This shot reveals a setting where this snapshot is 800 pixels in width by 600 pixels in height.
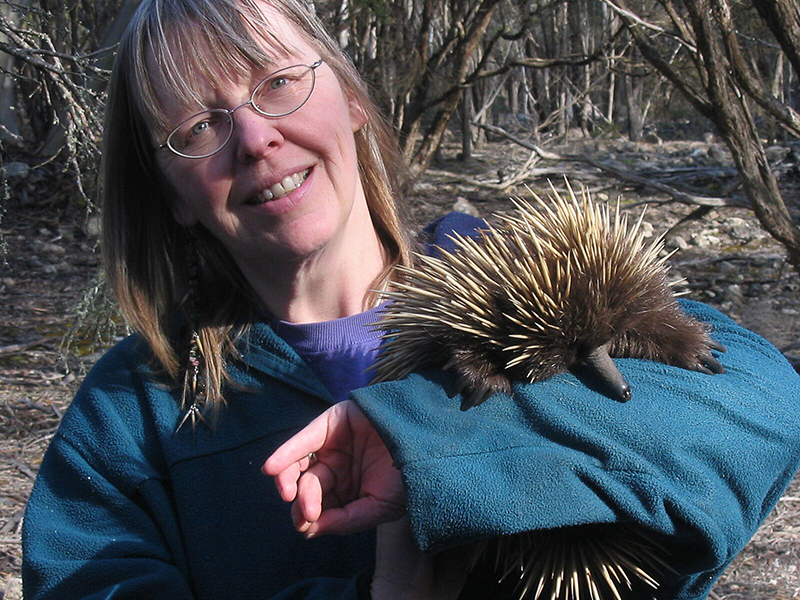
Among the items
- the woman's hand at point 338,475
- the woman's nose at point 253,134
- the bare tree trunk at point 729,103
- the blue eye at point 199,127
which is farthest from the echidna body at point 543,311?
the bare tree trunk at point 729,103

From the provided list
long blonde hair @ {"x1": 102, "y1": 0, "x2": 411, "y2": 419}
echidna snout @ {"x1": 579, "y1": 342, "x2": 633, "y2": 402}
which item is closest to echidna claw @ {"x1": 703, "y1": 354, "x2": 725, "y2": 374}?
echidna snout @ {"x1": 579, "y1": 342, "x2": 633, "y2": 402}

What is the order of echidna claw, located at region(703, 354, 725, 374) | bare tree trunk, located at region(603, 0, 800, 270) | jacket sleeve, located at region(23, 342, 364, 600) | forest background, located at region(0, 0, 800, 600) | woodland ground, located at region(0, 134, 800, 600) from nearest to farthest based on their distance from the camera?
echidna claw, located at region(703, 354, 725, 374), jacket sleeve, located at region(23, 342, 364, 600), woodland ground, located at region(0, 134, 800, 600), forest background, located at region(0, 0, 800, 600), bare tree trunk, located at region(603, 0, 800, 270)

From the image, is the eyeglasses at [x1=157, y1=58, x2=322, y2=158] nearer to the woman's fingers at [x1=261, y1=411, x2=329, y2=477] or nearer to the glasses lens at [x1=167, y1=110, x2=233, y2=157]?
the glasses lens at [x1=167, y1=110, x2=233, y2=157]

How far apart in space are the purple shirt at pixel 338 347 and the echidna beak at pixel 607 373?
507 millimetres

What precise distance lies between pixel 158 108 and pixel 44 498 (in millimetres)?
781

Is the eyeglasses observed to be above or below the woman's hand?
above

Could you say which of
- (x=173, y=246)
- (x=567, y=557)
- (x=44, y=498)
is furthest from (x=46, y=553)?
(x=567, y=557)

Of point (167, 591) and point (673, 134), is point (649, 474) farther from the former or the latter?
point (673, 134)

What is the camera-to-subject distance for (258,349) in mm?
1732

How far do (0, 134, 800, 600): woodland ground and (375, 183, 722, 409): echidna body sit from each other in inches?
69.6

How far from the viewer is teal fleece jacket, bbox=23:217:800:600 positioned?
3.78 feet

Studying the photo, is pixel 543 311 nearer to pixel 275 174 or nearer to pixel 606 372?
pixel 606 372

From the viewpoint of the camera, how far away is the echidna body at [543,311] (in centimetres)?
132

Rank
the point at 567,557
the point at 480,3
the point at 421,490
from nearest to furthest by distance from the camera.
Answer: the point at 421,490, the point at 567,557, the point at 480,3
